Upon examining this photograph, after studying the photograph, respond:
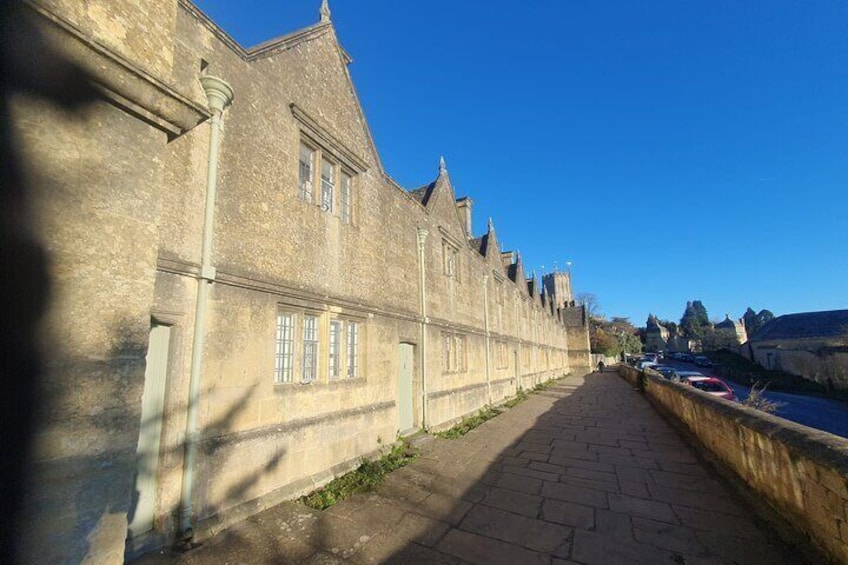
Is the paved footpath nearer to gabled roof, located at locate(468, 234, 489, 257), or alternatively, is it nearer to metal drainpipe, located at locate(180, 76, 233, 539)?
metal drainpipe, located at locate(180, 76, 233, 539)

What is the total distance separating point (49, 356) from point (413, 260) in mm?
9019

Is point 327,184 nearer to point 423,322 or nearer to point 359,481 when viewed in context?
point 423,322

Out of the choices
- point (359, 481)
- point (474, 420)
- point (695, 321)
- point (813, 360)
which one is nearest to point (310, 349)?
point (359, 481)

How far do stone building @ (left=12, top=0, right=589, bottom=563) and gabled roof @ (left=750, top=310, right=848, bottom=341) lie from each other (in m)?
51.0

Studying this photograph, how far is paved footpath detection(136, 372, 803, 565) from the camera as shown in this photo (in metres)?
4.35

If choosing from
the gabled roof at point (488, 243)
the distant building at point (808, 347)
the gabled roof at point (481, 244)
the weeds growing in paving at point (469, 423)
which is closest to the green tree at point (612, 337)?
the distant building at point (808, 347)

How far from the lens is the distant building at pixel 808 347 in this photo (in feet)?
93.1

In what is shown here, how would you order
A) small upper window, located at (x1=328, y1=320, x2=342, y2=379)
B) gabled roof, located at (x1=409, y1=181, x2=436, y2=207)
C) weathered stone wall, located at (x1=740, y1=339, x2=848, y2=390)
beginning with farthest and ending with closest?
weathered stone wall, located at (x1=740, y1=339, x2=848, y2=390) → gabled roof, located at (x1=409, y1=181, x2=436, y2=207) → small upper window, located at (x1=328, y1=320, x2=342, y2=379)

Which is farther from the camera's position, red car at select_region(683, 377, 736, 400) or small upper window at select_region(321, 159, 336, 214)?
red car at select_region(683, 377, 736, 400)

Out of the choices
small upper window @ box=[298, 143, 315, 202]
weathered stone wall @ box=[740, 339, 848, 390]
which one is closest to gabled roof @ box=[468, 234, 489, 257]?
small upper window @ box=[298, 143, 315, 202]

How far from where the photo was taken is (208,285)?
16.6 ft

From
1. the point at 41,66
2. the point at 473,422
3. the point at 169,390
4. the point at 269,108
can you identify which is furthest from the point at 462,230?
the point at 41,66

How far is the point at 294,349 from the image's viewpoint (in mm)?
6516

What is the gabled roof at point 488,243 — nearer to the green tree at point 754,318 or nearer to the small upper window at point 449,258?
the small upper window at point 449,258
